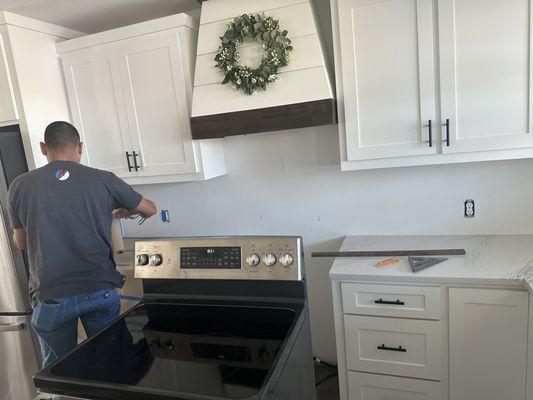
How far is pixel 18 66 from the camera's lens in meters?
2.12

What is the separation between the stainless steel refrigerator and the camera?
2.18 metres

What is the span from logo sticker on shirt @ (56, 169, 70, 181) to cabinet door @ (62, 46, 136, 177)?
0.66m

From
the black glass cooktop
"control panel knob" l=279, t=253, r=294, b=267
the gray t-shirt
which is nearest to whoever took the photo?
the black glass cooktop

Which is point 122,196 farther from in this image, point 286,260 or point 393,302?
point 393,302

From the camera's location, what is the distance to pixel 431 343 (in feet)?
5.74

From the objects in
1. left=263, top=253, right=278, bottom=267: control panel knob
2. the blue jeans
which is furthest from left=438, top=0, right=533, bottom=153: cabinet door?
the blue jeans

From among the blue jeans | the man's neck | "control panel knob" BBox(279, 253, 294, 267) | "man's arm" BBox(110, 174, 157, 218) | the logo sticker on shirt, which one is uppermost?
the man's neck

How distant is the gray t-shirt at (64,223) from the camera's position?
1675 mm

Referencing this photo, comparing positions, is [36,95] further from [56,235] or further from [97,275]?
[97,275]

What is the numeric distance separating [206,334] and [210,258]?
1.14 ft

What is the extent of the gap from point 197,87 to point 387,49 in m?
0.97

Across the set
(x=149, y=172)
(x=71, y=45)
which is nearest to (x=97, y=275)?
(x=149, y=172)

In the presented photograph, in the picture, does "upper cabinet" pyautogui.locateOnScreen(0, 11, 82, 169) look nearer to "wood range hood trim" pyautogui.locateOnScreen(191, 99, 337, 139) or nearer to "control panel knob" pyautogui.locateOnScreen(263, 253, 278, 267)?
"wood range hood trim" pyautogui.locateOnScreen(191, 99, 337, 139)

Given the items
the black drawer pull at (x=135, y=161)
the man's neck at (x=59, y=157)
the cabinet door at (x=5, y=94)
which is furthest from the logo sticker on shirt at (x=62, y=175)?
the cabinet door at (x=5, y=94)
